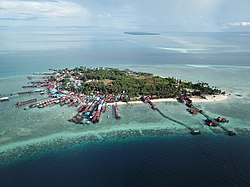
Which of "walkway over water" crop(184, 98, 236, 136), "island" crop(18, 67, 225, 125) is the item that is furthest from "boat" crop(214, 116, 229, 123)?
"island" crop(18, 67, 225, 125)

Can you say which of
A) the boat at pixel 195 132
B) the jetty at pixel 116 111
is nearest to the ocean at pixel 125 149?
the boat at pixel 195 132

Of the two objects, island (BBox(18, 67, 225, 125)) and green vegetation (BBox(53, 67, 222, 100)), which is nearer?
island (BBox(18, 67, 225, 125))

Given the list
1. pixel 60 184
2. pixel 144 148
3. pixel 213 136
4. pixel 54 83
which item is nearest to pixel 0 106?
pixel 54 83

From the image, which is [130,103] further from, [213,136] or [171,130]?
[213,136]

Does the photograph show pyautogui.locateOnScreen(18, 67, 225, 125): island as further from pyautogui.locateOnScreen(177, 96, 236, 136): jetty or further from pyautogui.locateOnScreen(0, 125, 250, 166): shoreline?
pyautogui.locateOnScreen(0, 125, 250, 166): shoreline

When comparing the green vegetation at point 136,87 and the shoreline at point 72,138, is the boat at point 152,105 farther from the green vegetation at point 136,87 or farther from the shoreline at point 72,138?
the shoreline at point 72,138

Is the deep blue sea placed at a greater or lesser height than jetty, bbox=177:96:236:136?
lesser

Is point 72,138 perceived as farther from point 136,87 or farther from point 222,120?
point 136,87

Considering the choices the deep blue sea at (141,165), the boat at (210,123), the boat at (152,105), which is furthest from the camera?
the boat at (152,105)

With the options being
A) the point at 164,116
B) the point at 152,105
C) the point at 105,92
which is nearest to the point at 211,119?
the point at 164,116

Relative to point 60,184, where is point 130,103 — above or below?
above

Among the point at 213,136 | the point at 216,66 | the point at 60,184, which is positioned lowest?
the point at 60,184
